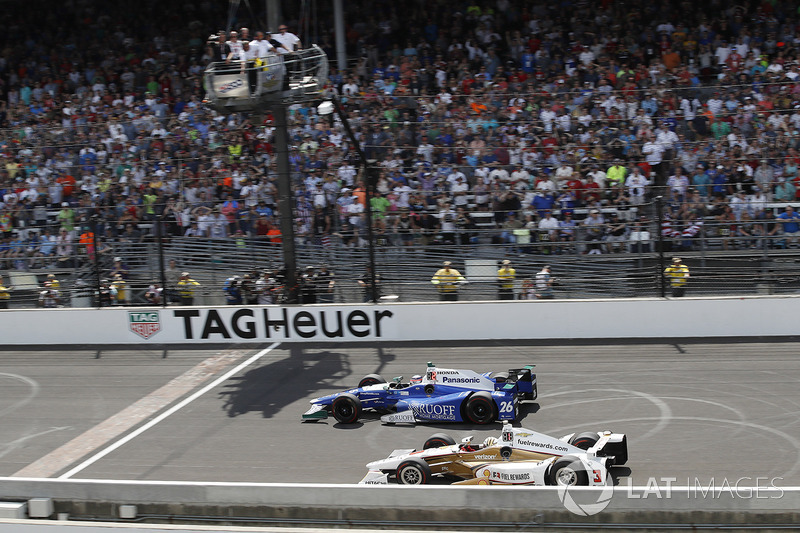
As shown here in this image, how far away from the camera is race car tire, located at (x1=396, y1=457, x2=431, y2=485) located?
8.76 meters

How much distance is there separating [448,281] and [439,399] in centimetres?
435

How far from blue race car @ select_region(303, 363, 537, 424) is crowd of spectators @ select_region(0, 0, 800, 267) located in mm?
4936

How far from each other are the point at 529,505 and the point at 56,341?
36.1 ft

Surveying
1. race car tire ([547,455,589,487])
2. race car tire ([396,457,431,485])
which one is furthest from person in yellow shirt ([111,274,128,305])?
→ race car tire ([547,455,589,487])

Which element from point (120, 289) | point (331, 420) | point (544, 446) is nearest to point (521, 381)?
point (544, 446)

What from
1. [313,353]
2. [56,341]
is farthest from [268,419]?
[56,341]

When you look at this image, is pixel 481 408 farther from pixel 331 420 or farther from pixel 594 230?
pixel 594 230

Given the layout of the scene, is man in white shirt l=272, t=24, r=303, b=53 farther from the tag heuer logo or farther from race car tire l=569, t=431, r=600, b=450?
race car tire l=569, t=431, r=600, b=450

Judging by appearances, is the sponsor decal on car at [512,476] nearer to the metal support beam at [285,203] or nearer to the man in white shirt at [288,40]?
the metal support beam at [285,203]

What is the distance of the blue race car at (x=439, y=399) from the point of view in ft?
34.9

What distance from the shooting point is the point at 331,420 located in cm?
1132

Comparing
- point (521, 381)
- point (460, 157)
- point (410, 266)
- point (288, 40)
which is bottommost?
point (521, 381)

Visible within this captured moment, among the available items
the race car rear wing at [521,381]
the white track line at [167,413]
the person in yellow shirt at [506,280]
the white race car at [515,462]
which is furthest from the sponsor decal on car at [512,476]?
the person in yellow shirt at [506,280]

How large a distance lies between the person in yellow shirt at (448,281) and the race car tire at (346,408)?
4.06 metres
